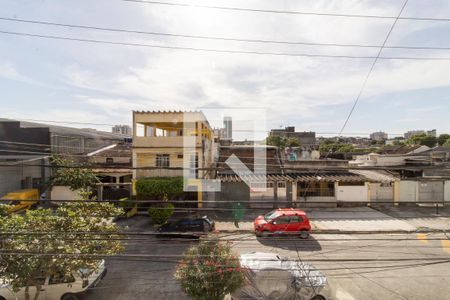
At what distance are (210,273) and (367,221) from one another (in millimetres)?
12152

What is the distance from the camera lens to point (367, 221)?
1509 cm

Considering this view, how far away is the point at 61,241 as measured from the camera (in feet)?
21.4

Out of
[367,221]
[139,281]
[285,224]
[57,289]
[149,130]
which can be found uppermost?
[149,130]

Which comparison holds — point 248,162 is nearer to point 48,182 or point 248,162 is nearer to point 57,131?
point 48,182

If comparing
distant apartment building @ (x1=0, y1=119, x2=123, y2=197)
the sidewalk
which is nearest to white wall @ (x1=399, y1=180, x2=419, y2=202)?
the sidewalk

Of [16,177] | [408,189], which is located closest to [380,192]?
[408,189]

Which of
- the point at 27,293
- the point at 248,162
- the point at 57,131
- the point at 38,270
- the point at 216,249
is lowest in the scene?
the point at 27,293

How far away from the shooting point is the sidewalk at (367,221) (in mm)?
13703

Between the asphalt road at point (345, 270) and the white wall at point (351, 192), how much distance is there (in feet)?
20.2

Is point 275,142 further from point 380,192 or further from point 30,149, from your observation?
point 30,149

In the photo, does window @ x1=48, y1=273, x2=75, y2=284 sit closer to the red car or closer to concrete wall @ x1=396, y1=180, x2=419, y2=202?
the red car

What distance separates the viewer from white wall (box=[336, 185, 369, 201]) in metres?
18.3

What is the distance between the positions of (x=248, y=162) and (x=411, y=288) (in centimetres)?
1534

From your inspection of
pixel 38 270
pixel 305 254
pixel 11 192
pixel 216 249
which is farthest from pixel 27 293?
pixel 11 192
